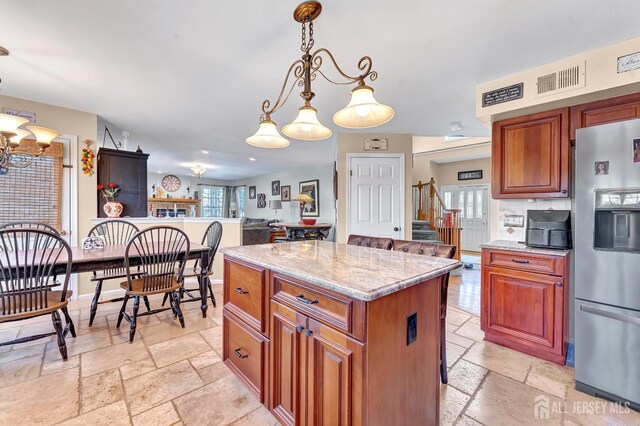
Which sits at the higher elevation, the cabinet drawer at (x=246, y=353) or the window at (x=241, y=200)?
the window at (x=241, y=200)

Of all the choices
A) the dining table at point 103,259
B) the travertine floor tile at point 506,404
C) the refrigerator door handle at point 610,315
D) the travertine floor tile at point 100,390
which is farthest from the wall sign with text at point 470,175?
the travertine floor tile at point 100,390

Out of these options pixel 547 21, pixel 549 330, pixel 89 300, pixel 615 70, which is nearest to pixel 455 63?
pixel 547 21

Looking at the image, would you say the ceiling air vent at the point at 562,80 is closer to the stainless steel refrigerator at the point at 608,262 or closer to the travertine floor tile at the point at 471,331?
the stainless steel refrigerator at the point at 608,262

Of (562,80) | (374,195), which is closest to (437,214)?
(374,195)

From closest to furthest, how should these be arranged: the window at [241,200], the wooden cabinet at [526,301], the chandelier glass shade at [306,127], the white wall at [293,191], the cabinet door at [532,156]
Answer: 1. the chandelier glass shade at [306,127]
2. the wooden cabinet at [526,301]
3. the cabinet door at [532,156]
4. the white wall at [293,191]
5. the window at [241,200]

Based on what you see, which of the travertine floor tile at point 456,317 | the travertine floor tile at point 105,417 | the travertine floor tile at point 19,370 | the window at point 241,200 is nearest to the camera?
the travertine floor tile at point 105,417

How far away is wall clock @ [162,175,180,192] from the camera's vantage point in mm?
9555

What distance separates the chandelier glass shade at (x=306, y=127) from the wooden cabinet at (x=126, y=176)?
3.45 meters

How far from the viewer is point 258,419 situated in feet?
4.96

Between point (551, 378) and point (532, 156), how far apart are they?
1742 mm

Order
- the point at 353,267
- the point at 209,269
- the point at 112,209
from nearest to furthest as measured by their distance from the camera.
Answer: the point at 353,267 → the point at 209,269 → the point at 112,209

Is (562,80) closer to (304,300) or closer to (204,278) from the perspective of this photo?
(304,300)

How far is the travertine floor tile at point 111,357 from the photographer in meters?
Answer: 1.98

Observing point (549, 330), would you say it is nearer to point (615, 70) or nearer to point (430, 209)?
point (615, 70)
